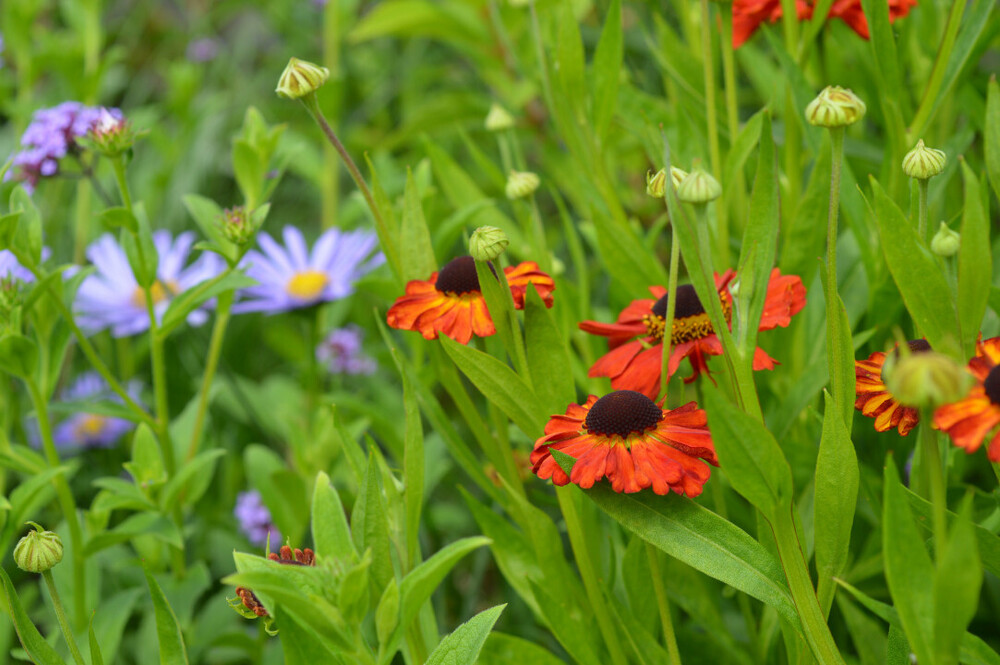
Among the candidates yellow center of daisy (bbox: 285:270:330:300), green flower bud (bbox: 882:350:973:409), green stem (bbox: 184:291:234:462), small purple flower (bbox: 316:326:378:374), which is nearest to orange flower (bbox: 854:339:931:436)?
green flower bud (bbox: 882:350:973:409)

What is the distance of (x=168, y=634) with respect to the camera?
1.64 ft

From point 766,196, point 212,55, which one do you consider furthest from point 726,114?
point 212,55

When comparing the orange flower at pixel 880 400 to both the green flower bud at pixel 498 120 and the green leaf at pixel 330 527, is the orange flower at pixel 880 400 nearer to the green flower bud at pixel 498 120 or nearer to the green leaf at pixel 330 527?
the green leaf at pixel 330 527

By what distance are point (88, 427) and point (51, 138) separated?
445 mm

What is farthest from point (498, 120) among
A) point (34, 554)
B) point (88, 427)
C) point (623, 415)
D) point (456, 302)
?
point (88, 427)

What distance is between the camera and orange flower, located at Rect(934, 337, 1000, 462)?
0.35 meters

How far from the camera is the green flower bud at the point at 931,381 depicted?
316 mm

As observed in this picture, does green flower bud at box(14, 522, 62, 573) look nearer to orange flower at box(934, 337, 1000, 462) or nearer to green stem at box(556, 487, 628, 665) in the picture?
green stem at box(556, 487, 628, 665)

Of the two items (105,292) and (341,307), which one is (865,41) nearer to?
(341,307)

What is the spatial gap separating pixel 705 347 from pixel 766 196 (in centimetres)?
9

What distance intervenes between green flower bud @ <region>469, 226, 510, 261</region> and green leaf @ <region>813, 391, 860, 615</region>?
0.17 metres

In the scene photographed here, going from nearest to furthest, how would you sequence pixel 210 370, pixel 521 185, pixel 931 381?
pixel 931 381 → pixel 521 185 → pixel 210 370

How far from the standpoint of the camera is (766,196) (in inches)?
20.0

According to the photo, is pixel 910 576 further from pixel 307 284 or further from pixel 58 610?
pixel 307 284
